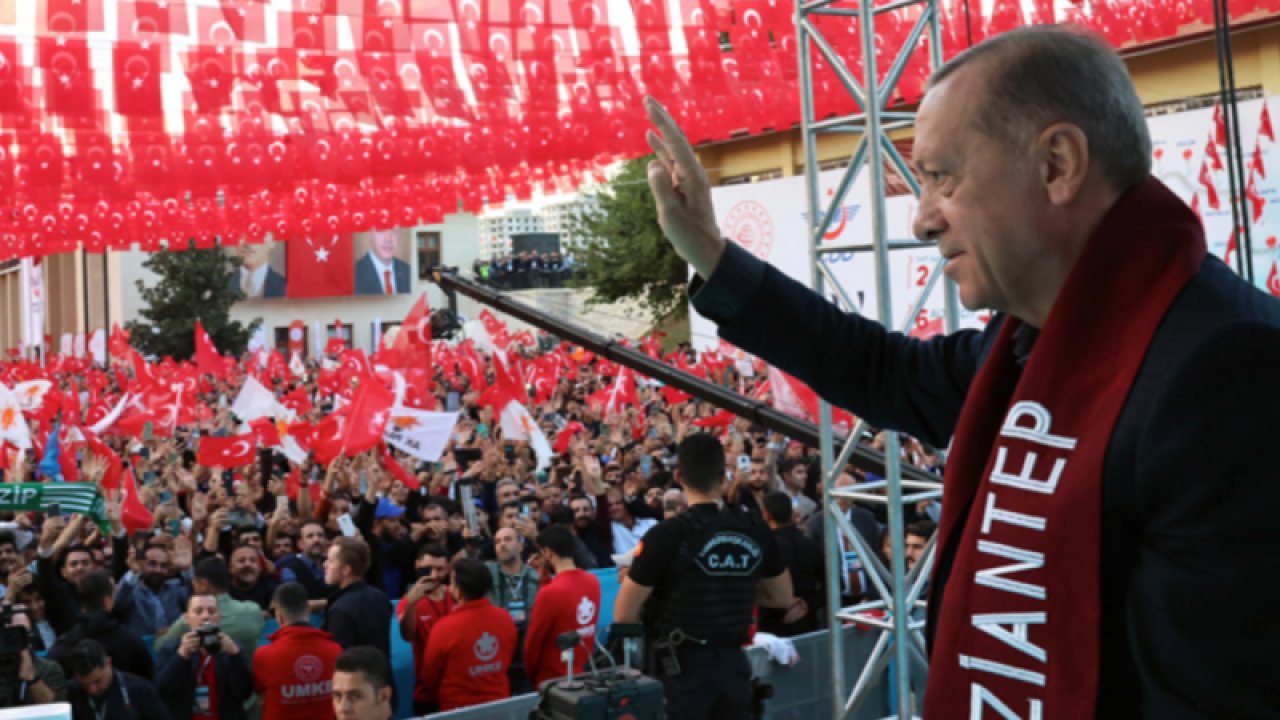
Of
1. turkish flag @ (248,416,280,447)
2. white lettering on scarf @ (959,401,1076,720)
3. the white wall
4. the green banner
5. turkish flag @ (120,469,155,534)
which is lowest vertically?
turkish flag @ (120,469,155,534)

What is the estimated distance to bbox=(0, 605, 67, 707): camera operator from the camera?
616 centimetres

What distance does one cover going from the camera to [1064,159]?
111 cm

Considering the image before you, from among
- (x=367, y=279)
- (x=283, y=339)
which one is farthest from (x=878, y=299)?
(x=283, y=339)

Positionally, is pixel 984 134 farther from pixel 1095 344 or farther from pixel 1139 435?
pixel 1139 435

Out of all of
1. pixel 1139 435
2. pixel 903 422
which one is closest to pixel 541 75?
pixel 903 422

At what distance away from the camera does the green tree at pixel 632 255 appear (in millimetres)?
41969

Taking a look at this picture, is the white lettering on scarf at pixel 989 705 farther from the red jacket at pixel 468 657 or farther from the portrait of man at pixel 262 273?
the portrait of man at pixel 262 273

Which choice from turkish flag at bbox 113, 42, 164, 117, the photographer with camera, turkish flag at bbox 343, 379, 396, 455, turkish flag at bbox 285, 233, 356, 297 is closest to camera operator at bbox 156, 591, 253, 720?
the photographer with camera

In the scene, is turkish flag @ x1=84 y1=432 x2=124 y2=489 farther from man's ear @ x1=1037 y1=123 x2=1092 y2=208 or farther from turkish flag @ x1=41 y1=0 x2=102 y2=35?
man's ear @ x1=1037 y1=123 x2=1092 y2=208

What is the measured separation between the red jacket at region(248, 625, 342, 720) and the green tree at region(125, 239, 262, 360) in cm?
4405

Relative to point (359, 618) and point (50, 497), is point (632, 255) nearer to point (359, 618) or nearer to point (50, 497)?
point (50, 497)

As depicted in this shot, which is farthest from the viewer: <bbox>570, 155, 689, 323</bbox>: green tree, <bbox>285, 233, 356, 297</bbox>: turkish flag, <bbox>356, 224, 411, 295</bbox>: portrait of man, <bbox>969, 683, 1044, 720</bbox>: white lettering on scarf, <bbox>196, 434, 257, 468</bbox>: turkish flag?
<bbox>356, 224, 411, 295</bbox>: portrait of man

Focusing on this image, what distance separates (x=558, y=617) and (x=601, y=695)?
2.02 metres

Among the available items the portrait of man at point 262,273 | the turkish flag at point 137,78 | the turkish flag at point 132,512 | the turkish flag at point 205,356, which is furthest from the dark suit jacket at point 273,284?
the turkish flag at point 132,512
